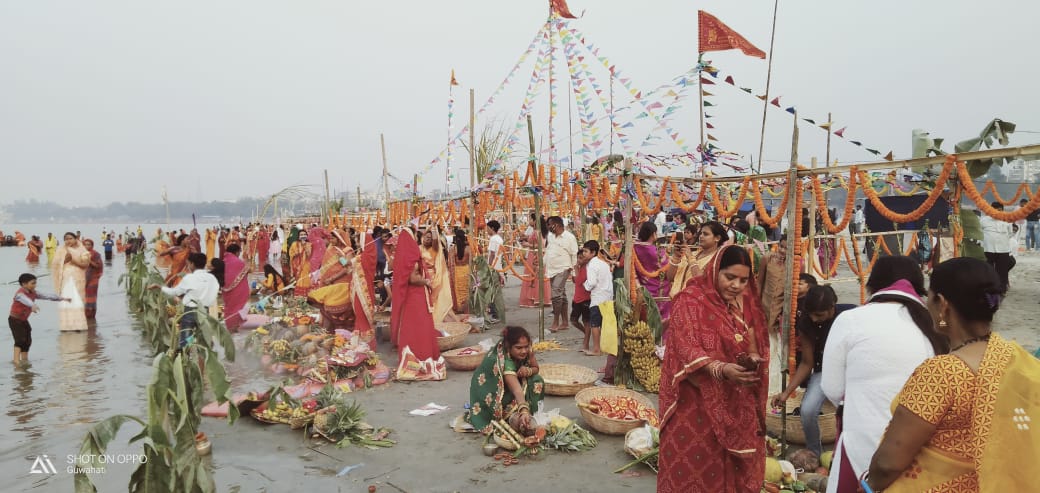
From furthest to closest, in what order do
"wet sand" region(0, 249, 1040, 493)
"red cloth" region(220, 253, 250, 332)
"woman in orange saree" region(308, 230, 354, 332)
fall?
"red cloth" region(220, 253, 250, 332) → "woman in orange saree" region(308, 230, 354, 332) → "wet sand" region(0, 249, 1040, 493)

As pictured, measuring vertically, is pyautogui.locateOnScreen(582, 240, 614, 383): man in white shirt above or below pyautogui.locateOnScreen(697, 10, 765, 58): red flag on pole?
below

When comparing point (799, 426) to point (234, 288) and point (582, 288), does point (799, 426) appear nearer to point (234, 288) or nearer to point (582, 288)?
point (582, 288)

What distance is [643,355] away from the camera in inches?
230

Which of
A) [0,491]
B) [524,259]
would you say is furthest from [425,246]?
[0,491]

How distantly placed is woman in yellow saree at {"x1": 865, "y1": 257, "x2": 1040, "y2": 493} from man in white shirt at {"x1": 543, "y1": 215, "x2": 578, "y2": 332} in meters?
7.34

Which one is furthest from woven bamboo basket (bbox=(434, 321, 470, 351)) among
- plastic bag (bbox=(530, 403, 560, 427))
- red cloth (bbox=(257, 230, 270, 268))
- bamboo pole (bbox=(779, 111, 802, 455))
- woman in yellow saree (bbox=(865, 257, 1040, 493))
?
red cloth (bbox=(257, 230, 270, 268))

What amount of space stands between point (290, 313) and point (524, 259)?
429 cm

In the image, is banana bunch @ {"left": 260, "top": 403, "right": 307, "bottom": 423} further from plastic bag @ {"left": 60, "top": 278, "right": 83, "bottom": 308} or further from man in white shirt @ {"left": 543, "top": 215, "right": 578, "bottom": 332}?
plastic bag @ {"left": 60, "top": 278, "right": 83, "bottom": 308}

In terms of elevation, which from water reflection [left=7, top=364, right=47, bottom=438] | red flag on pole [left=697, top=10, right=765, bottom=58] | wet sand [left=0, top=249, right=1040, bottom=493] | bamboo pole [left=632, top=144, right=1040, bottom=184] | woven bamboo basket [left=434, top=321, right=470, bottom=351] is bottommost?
water reflection [left=7, top=364, right=47, bottom=438]

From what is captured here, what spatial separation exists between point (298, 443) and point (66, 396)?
12.7 ft

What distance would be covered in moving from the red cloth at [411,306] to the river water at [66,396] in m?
2.75

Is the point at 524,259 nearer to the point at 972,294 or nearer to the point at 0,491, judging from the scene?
the point at 0,491

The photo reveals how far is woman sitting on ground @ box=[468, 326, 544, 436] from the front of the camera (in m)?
4.66

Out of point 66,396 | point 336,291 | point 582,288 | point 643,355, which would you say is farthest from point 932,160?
point 66,396
